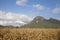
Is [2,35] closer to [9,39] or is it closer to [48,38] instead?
[9,39]

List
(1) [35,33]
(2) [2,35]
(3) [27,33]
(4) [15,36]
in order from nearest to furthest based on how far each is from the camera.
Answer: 1. (2) [2,35]
2. (4) [15,36]
3. (3) [27,33]
4. (1) [35,33]

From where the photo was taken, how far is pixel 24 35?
434 inches

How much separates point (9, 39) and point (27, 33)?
67.4 inches

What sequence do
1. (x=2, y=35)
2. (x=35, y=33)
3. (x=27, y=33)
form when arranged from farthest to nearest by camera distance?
1. (x=35, y=33)
2. (x=27, y=33)
3. (x=2, y=35)

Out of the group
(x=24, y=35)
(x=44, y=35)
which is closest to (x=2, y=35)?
(x=24, y=35)

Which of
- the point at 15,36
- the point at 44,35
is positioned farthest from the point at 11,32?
the point at 44,35

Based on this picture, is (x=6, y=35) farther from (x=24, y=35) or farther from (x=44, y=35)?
(x=44, y=35)

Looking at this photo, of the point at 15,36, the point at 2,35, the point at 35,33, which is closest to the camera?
the point at 2,35

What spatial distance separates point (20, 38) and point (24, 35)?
571 millimetres

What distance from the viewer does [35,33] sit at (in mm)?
12078

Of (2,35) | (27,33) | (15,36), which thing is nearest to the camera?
(2,35)

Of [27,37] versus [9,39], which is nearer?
[9,39]

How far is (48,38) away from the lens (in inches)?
489

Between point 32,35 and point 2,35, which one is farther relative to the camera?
point 32,35
